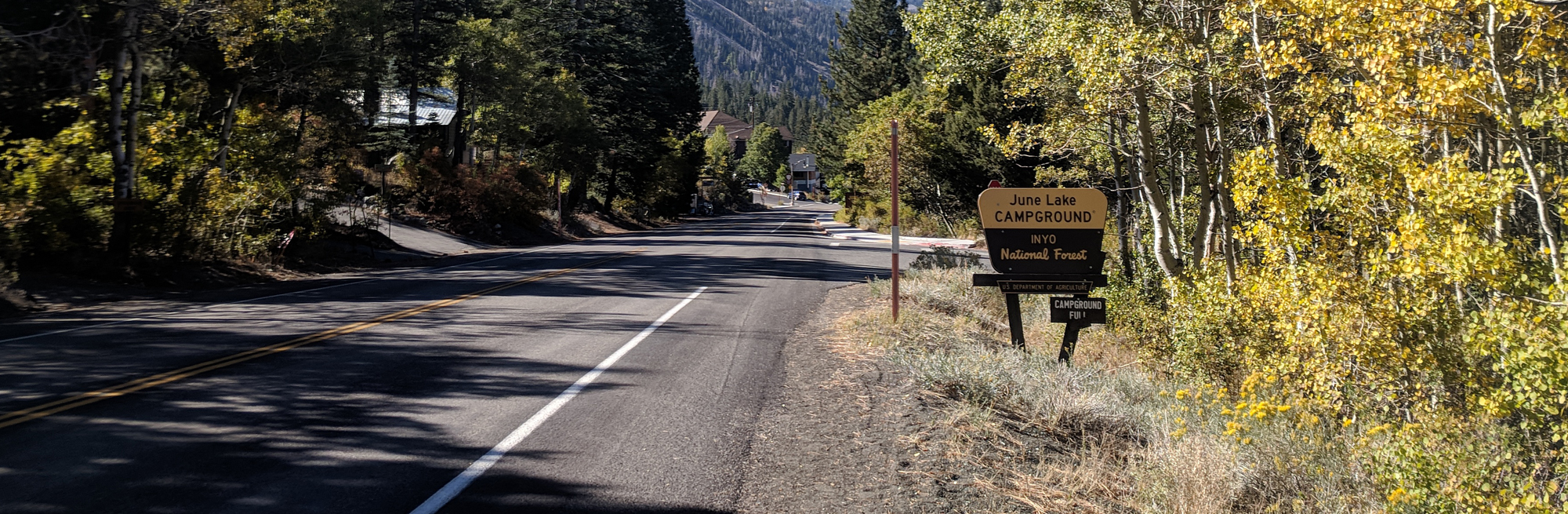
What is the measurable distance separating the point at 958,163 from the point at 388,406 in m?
29.4

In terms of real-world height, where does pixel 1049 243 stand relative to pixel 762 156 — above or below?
below

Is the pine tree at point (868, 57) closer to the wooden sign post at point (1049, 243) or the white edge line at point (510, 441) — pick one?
the wooden sign post at point (1049, 243)

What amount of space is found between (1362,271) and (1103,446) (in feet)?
11.8

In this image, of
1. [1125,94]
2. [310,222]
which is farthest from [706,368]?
[310,222]

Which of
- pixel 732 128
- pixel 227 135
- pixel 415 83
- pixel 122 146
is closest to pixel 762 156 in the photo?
pixel 732 128

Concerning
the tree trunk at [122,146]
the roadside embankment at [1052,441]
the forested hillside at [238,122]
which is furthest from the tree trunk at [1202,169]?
the tree trunk at [122,146]

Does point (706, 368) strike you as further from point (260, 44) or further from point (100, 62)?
point (260, 44)

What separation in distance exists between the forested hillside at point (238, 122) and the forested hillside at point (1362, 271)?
1483 centimetres

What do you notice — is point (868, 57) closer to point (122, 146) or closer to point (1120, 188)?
point (1120, 188)

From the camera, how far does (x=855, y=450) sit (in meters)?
6.31

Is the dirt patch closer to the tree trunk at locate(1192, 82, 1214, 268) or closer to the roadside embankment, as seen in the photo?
the roadside embankment

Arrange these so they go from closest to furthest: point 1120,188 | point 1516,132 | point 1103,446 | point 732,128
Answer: point 1516,132 < point 1103,446 < point 1120,188 < point 732,128

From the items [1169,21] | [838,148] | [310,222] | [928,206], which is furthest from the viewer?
[838,148]

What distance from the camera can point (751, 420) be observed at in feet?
22.9
